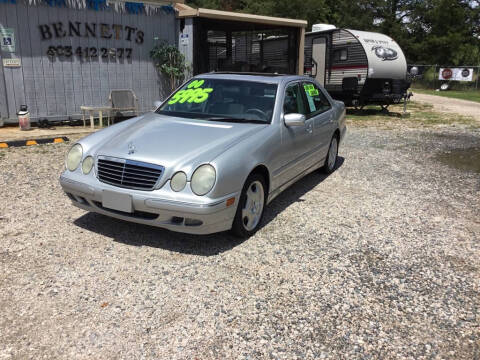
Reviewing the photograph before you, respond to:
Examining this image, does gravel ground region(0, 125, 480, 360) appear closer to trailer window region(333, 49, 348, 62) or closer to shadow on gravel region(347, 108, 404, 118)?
shadow on gravel region(347, 108, 404, 118)

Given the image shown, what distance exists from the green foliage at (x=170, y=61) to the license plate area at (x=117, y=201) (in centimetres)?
829

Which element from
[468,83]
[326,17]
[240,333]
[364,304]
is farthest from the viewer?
[326,17]

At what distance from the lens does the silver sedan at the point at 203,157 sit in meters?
3.75

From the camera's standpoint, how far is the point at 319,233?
4598 mm

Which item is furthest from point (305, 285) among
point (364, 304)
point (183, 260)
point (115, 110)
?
point (115, 110)

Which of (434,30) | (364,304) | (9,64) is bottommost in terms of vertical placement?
(364,304)

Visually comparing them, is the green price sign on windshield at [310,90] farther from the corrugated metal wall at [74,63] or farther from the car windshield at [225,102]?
the corrugated metal wall at [74,63]

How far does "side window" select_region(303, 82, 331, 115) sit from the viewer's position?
19.2 ft

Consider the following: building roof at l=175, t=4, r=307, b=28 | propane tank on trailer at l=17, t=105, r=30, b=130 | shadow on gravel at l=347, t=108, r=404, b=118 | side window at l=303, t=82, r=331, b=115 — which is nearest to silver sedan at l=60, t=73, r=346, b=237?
side window at l=303, t=82, r=331, b=115

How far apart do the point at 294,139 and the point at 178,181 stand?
1843mm

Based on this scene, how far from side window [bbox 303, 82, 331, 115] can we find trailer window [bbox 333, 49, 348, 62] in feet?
31.6

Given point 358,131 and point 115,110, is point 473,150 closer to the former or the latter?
point 358,131

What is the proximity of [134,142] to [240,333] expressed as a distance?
2.15m

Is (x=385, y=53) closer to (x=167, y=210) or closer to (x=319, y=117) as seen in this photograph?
(x=319, y=117)
